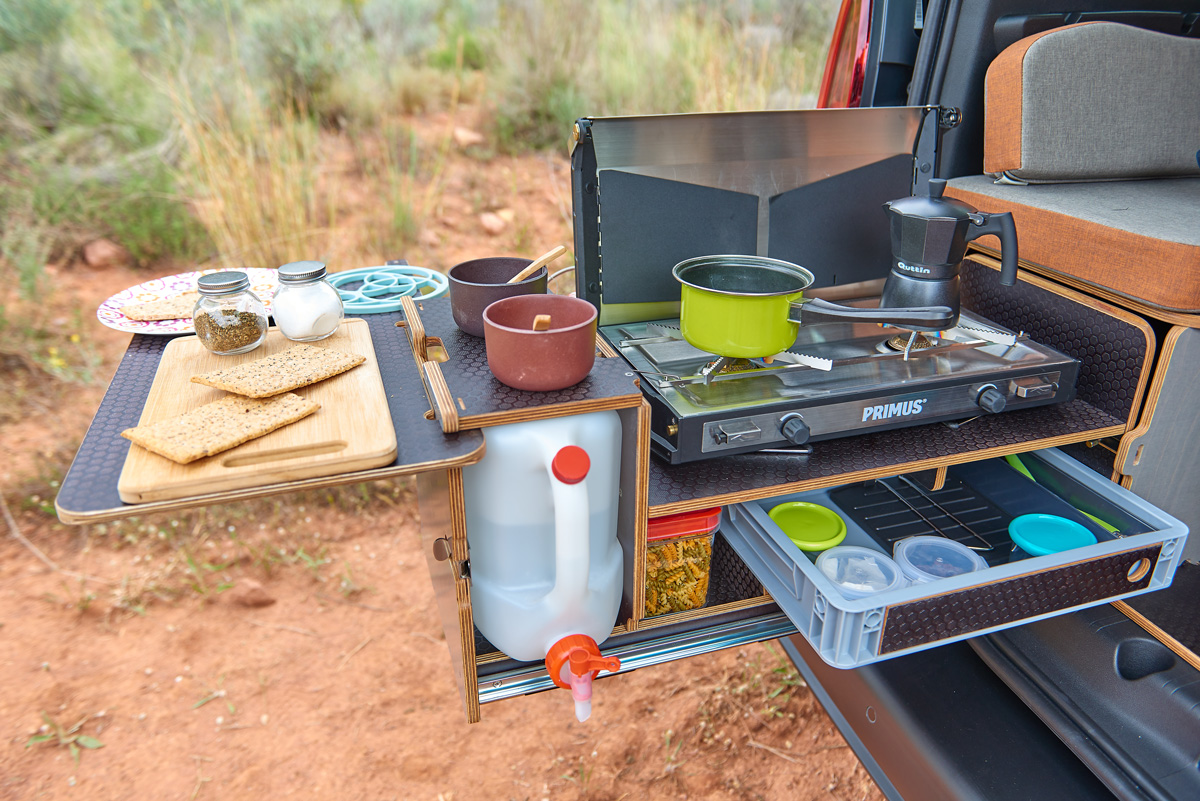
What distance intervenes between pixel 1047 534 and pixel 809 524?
0.40m

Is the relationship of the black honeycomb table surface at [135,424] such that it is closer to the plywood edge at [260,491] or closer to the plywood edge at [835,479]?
the plywood edge at [260,491]

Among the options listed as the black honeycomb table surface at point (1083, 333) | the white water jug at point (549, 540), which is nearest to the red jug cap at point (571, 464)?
the white water jug at point (549, 540)

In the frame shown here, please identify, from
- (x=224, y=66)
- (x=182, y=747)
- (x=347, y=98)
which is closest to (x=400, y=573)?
(x=182, y=747)

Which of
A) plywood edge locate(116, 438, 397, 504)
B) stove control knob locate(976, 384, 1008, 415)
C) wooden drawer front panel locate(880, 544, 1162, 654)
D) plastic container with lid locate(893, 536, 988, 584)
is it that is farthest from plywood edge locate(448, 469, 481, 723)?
stove control knob locate(976, 384, 1008, 415)

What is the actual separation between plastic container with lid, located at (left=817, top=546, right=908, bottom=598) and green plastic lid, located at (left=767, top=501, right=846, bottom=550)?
28 millimetres

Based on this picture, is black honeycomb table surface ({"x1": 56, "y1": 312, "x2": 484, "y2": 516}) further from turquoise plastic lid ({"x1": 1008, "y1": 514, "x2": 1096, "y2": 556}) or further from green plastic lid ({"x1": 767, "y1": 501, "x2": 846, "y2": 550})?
turquoise plastic lid ({"x1": 1008, "y1": 514, "x2": 1096, "y2": 556})

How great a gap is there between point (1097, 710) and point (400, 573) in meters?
1.83

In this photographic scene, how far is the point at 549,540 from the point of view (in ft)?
3.51

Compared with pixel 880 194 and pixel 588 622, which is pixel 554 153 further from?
pixel 588 622

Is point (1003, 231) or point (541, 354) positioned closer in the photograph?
point (541, 354)

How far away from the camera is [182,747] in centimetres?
176

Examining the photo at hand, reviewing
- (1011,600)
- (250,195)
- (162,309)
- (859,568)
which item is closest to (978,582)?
(1011,600)

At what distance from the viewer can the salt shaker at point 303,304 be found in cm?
113

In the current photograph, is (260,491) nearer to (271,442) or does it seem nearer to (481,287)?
(271,442)
